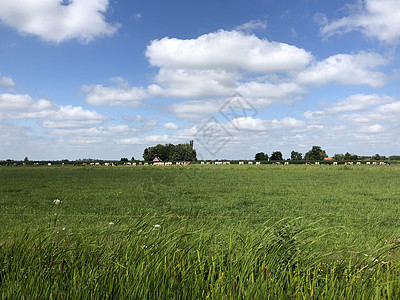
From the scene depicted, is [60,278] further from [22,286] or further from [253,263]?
[253,263]

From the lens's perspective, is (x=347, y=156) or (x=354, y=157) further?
(x=347, y=156)

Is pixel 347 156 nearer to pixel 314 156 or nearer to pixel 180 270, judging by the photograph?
pixel 314 156

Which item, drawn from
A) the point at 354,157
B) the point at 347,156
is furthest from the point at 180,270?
the point at 347,156

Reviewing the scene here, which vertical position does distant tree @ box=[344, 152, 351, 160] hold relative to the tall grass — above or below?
above

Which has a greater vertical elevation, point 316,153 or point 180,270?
point 316,153

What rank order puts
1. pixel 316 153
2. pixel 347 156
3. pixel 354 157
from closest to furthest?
pixel 354 157, pixel 347 156, pixel 316 153

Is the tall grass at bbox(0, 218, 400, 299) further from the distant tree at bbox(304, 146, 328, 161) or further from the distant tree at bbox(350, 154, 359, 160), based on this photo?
the distant tree at bbox(304, 146, 328, 161)

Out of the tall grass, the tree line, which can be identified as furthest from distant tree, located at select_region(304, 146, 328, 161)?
the tall grass

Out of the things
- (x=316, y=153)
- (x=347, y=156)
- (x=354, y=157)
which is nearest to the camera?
(x=354, y=157)

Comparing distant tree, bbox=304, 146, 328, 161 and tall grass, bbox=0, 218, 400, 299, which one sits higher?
distant tree, bbox=304, 146, 328, 161

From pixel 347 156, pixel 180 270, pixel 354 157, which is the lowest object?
pixel 180 270

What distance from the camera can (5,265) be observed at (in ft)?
10.7

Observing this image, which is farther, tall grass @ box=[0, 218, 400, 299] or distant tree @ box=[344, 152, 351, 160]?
distant tree @ box=[344, 152, 351, 160]

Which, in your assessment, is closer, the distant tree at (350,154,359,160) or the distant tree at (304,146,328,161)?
the distant tree at (350,154,359,160)
